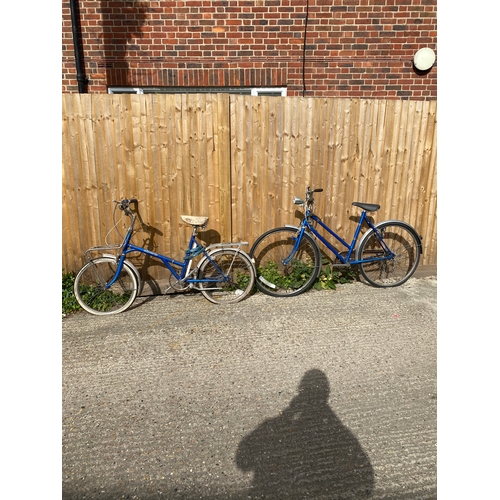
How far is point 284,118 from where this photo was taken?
14.5 ft

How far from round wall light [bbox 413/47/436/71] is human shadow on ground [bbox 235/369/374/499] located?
4.97 metres

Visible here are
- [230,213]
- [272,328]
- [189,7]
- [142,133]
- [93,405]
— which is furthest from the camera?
[189,7]

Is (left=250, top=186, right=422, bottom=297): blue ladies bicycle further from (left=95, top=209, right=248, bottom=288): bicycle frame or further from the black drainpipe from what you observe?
the black drainpipe

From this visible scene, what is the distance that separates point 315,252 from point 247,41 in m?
3.12

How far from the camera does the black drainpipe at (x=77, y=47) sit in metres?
5.12

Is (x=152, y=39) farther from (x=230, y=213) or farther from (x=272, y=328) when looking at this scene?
(x=272, y=328)

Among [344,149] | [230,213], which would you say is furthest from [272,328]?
[344,149]

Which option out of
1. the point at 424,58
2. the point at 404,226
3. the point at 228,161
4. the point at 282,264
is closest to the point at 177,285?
the point at 282,264

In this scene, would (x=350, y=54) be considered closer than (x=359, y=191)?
No

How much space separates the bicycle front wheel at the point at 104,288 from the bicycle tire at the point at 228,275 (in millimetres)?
776

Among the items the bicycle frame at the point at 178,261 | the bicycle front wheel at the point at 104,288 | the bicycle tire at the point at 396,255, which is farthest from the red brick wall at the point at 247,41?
the bicycle front wheel at the point at 104,288

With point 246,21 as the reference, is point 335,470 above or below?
below

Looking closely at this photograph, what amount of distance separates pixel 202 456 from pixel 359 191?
3.53 metres

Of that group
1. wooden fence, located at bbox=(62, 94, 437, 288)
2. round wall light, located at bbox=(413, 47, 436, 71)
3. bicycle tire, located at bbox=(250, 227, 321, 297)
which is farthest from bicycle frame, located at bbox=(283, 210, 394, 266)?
round wall light, located at bbox=(413, 47, 436, 71)
